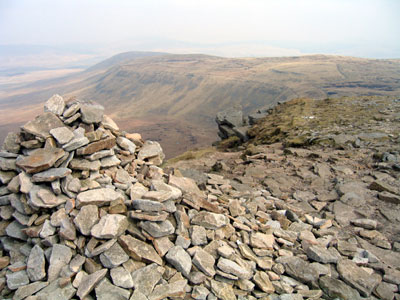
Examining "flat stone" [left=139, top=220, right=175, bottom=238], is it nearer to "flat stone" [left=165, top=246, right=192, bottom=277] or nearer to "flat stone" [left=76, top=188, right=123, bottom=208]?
"flat stone" [left=165, top=246, right=192, bottom=277]

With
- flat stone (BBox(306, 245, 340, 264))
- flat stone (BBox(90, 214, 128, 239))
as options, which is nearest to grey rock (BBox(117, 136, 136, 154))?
flat stone (BBox(90, 214, 128, 239))

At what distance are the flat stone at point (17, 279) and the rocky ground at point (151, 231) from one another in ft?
0.08

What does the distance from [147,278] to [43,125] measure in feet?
16.9

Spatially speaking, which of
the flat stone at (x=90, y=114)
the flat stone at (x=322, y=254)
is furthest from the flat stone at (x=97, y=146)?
the flat stone at (x=322, y=254)

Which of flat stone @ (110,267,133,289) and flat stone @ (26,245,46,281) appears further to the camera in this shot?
flat stone @ (26,245,46,281)

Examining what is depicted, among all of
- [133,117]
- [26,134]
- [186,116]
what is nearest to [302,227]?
[26,134]

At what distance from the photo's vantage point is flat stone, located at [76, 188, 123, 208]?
20.1ft

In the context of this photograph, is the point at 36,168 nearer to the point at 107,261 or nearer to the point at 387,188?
the point at 107,261

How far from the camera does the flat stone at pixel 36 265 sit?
210 inches

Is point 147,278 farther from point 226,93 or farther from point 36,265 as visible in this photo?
point 226,93

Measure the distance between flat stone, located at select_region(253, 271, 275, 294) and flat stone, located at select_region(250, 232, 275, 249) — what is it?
0.78m

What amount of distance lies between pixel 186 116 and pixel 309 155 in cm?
14225

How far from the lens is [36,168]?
21.2 ft

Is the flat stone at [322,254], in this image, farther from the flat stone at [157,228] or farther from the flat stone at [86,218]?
the flat stone at [86,218]
